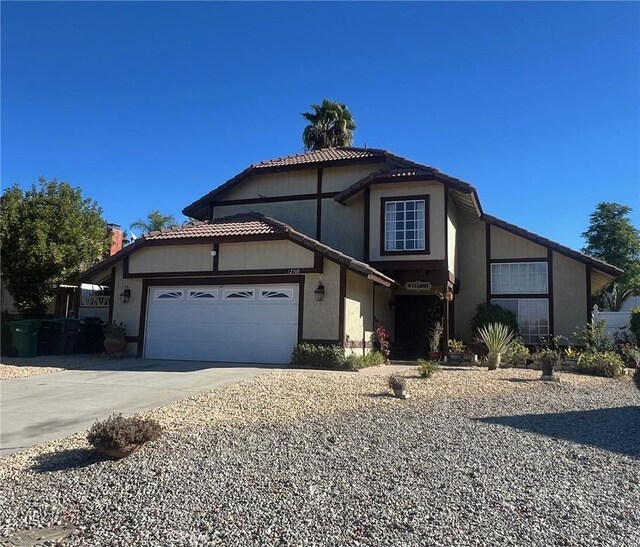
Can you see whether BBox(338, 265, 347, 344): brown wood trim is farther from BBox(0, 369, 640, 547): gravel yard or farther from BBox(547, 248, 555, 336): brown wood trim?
BBox(547, 248, 555, 336): brown wood trim

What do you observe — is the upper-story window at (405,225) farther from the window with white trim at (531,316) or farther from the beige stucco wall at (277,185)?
the window with white trim at (531,316)

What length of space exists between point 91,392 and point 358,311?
8083 millimetres

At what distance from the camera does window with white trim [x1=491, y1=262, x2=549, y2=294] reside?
18.6 m

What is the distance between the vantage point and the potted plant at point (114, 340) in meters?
16.7

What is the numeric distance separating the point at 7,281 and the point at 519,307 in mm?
18273

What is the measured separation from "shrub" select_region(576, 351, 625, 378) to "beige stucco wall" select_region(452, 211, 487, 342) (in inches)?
210

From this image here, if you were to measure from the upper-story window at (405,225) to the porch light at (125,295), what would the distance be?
826 cm

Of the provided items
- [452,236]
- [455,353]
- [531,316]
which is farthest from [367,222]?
[531,316]

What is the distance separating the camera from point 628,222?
37250mm

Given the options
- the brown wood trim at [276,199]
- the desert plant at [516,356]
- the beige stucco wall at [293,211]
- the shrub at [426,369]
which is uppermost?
the brown wood trim at [276,199]

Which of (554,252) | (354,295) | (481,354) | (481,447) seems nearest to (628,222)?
(554,252)

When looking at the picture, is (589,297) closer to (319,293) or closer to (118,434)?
(319,293)

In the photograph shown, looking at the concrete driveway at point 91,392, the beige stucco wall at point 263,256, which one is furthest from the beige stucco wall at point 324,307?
the concrete driveway at point 91,392

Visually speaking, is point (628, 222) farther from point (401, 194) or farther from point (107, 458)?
point (107, 458)
